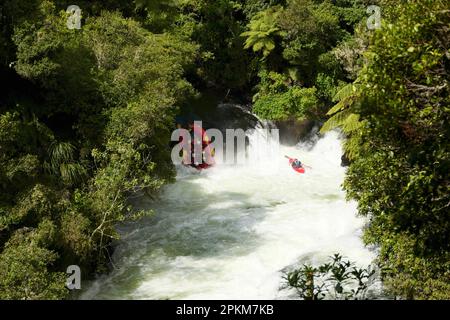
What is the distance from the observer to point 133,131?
12758 mm

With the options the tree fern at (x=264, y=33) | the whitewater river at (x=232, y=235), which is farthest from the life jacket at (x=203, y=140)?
the tree fern at (x=264, y=33)

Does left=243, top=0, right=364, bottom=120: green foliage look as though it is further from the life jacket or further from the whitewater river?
the life jacket

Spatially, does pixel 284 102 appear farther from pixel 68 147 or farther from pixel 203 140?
pixel 68 147

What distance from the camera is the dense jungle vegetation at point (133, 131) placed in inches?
287

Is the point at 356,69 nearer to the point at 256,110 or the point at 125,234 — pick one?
the point at 256,110

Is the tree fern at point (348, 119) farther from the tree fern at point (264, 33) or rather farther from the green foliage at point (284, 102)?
the tree fern at point (264, 33)

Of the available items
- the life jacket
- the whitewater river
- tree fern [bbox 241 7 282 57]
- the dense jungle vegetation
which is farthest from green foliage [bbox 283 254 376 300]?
tree fern [bbox 241 7 282 57]

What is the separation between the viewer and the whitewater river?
472 inches

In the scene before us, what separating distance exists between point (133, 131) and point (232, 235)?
4415 millimetres

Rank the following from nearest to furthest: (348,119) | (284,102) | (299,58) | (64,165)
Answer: (64,165), (348,119), (284,102), (299,58)

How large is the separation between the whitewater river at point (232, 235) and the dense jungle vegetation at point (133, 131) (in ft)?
2.75

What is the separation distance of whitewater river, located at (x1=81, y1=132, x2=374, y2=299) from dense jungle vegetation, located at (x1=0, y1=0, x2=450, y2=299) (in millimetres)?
837

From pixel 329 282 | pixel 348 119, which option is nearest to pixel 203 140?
pixel 348 119

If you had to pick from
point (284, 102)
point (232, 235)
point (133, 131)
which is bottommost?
point (232, 235)
